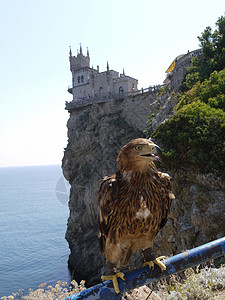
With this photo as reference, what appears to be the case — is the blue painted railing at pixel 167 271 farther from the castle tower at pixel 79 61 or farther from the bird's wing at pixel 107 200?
the castle tower at pixel 79 61

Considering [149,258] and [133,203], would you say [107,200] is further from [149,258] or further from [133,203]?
[149,258]

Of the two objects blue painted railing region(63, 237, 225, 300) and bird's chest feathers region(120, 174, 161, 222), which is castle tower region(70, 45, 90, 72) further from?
blue painted railing region(63, 237, 225, 300)

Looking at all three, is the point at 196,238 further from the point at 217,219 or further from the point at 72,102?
the point at 72,102

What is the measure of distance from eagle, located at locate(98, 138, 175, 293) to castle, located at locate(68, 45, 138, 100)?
27398 mm

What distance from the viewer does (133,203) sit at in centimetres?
261

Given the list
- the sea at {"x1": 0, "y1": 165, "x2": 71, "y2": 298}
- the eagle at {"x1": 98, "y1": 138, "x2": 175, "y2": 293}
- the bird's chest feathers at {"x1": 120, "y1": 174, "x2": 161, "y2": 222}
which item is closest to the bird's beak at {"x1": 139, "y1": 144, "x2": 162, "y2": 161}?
the eagle at {"x1": 98, "y1": 138, "x2": 175, "y2": 293}

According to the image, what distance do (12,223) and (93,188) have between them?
24632mm

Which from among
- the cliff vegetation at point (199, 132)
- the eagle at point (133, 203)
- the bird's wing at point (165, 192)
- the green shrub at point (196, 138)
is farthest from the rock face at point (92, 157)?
the eagle at point (133, 203)

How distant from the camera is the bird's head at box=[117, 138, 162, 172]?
2.44m

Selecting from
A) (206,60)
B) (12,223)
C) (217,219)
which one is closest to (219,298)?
(217,219)

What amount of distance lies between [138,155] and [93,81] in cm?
3252

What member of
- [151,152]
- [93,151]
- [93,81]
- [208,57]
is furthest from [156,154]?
[93,81]

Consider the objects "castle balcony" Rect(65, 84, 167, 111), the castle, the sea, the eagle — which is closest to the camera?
the eagle

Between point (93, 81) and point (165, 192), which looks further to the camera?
point (93, 81)
